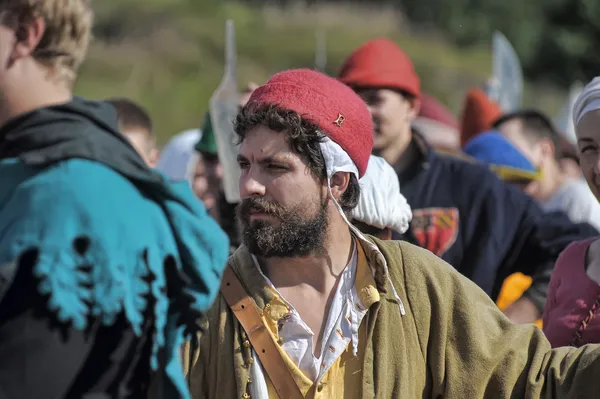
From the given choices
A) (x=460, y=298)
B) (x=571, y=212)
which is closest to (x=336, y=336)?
(x=460, y=298)

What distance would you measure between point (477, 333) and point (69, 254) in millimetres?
1539

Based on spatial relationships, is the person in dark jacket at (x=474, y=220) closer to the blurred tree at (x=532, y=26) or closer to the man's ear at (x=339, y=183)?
the man's ear at (x=339, y=183)

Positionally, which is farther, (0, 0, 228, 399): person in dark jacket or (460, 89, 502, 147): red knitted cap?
(460, 89, 502, 147): red knitted cap

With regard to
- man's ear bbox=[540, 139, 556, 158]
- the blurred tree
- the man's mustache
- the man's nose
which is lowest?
the blurred tree

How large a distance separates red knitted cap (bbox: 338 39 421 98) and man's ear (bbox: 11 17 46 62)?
10.9 ft

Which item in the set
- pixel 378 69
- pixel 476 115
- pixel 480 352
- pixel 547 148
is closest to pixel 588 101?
pixel 480 352

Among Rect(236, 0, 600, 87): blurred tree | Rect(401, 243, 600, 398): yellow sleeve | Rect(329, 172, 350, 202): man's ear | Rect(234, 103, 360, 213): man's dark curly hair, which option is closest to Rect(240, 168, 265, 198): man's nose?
Rect(234, 103, 360, 213): man's dark curly hair

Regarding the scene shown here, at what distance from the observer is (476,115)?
9008 millimetres

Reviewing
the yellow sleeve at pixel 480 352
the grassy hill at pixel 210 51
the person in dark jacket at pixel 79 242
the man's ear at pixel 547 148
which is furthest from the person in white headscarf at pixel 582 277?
the grassy hill at pixel 210 51

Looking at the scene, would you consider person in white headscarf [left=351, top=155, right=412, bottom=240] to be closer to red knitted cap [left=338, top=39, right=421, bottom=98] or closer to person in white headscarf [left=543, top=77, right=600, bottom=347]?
person in white headscarf [left=543, top=77, right=600, bottom=347]

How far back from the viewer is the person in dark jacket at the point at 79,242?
2.04 metres

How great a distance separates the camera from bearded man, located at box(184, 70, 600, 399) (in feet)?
10.2

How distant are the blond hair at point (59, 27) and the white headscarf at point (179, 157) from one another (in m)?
4.59

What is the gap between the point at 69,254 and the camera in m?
2.04
